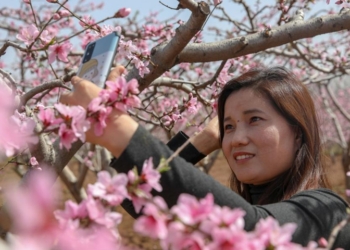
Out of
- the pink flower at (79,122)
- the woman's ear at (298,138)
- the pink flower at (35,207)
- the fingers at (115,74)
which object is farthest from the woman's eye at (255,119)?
the pink flower at (35,207)

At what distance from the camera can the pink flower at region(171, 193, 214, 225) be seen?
80 cm

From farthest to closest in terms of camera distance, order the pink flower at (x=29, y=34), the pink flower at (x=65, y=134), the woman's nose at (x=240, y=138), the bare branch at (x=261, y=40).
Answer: the bare branch at (x=261, y=40), the pink flower at (x=29, y=34), the woman's nose at (x=240, y=138), the pink flower at (x=65, y=134)

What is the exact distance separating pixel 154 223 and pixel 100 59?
49 cm

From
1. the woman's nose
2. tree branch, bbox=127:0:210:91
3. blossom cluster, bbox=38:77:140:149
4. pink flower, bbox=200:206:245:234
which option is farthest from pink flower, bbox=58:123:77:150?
tree branch, bbox=127:0:210:91

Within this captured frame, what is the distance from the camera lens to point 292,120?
177 centimetres

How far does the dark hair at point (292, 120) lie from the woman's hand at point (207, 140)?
0.24 metres

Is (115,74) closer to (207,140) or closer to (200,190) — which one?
(200,190)

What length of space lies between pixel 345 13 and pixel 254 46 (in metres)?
0.44

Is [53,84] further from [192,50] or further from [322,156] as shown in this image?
[322,156]

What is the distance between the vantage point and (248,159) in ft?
5.46

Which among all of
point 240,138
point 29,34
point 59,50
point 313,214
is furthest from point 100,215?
point 29,34

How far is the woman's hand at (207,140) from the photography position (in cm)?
209

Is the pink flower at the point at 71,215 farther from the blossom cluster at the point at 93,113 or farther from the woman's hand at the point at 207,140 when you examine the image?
the woman's hand at the point at 207,140

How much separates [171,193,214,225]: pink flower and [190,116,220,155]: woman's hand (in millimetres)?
1255
